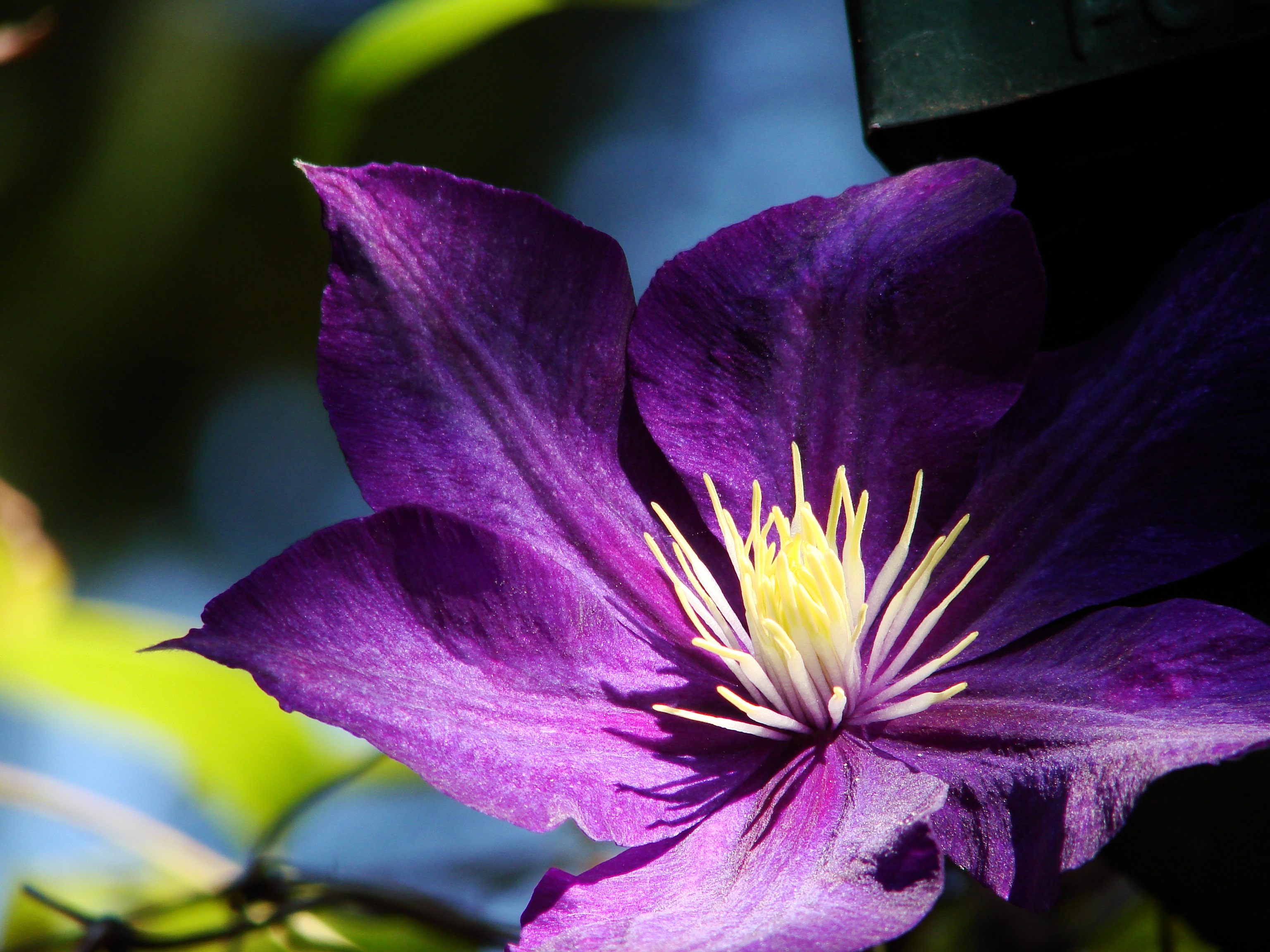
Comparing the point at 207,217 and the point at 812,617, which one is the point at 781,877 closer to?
the point at 812,617

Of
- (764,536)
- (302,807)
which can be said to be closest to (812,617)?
(764,536)

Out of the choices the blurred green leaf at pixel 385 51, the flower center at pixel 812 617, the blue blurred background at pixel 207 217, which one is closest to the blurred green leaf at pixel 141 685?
the blurred green leaf at pixel 385 51

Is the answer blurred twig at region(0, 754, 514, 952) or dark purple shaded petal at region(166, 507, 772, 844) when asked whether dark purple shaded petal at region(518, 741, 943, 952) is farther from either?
blurred twig at region(0, 754, 514, 952)

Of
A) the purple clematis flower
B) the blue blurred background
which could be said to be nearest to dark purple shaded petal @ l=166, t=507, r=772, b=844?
the purple clematis flower

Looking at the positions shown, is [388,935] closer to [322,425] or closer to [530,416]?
[530,416]

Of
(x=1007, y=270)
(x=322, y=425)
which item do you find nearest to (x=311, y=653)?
(x=1007, y=270)
